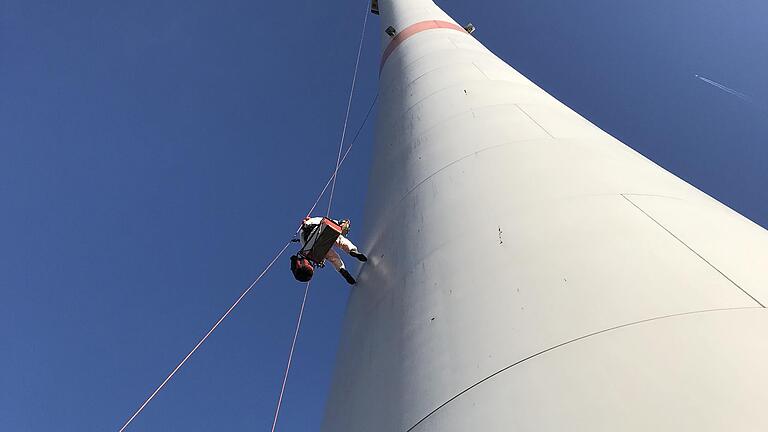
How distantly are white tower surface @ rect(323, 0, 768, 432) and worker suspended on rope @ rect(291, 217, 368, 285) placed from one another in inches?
19.5

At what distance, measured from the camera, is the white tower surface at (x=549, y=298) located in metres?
1.15

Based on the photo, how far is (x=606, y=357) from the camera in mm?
1240

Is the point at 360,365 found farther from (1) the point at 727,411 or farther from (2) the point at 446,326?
(1) the point at 727,411

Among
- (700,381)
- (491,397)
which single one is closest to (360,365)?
(491,397)

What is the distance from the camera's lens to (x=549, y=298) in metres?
1.52

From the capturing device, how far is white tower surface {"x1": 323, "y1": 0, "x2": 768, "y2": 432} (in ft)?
3.76

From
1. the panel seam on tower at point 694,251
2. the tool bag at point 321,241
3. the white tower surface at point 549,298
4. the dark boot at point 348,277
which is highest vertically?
the white tower surface at point 549,298

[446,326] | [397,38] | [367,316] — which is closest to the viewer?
[446,326]

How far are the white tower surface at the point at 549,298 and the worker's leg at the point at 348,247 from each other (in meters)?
0.27

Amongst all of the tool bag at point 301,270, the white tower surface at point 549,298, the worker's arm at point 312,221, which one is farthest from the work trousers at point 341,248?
the white tower surface at point 549,298

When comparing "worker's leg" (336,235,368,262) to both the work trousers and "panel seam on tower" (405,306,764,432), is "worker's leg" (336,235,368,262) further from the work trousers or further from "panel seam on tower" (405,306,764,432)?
"panel seam on tower" (405,306,764,432)

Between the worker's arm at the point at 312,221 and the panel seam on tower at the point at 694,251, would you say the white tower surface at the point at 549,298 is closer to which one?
the panel seam on tower at the point at 694,251

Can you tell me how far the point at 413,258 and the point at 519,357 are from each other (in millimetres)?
946

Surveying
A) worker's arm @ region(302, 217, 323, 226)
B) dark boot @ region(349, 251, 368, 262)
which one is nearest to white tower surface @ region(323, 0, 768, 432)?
dark boot @ region(349, 251, 368, 262)
